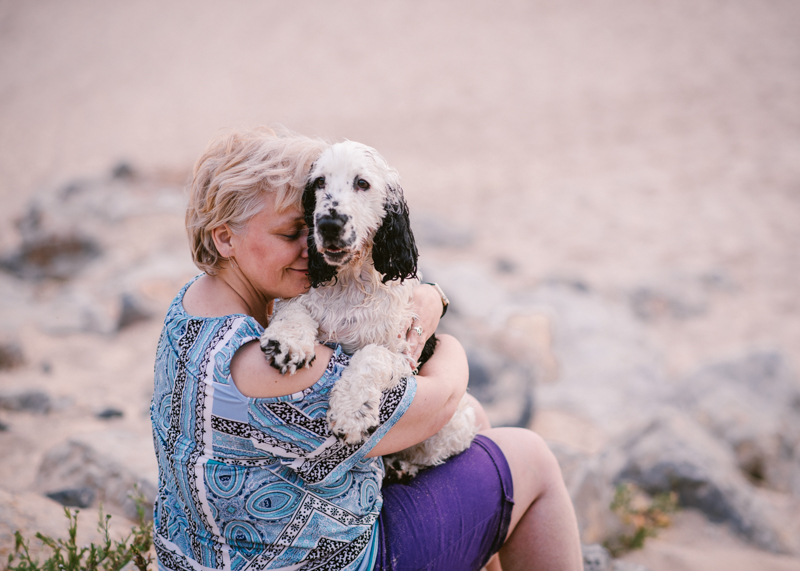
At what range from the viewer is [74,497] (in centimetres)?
339

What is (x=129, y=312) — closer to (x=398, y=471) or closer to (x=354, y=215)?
(x=398, y=471)

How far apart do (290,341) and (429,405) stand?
0.58m

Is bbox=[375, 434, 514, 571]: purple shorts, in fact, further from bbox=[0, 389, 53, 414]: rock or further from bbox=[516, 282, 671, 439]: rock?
bbox=[0, 389, 53, 414]: rock

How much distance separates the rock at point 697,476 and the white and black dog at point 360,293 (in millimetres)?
3124

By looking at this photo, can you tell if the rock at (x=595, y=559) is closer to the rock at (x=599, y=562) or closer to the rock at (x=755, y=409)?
the rock at (x=599, y=562)

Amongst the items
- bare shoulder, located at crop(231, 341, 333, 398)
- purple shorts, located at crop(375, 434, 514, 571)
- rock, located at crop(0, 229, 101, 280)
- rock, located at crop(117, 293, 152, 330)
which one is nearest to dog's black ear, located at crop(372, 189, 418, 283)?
bare shoulder, located at crop(231, 341, 333, 398)

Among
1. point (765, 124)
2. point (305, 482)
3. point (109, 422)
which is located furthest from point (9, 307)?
point (765, 124)

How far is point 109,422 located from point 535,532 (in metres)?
4.55

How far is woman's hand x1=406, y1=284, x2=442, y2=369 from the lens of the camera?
8.06 feet

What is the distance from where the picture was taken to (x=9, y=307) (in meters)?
7.85

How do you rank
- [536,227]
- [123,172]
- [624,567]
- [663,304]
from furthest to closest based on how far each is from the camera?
1. [123,172]
2. [536,227]
3. [663,304]
4. [624,567]

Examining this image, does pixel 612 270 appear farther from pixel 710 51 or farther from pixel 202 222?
pixel 710 51

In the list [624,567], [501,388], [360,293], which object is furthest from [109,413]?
[624,567]

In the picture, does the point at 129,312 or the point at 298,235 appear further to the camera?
the point at 129,312
